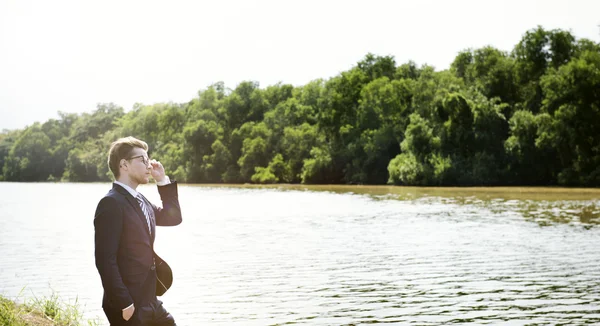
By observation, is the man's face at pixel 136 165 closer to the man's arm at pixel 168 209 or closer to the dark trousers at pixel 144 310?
the man's arm at pixel 168 209

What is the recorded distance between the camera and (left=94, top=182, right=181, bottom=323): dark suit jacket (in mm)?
5297

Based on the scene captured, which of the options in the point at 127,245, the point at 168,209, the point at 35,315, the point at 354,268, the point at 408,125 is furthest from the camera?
the point at 408,125

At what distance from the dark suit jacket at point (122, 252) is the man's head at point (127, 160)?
0.47 ft

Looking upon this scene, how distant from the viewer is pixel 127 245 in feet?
17.9

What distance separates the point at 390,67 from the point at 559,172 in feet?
130

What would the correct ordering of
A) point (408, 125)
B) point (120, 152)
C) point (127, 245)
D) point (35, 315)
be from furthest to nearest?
point (408, 125) → point (35, 315) → point (120, 152) → point (127, 245)

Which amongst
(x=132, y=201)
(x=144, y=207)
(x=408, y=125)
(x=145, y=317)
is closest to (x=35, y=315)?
(x=145, y=317)

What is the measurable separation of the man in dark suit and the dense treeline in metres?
66.7

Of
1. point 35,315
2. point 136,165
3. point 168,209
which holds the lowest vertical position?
point 35,315

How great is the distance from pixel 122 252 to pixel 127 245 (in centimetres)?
6

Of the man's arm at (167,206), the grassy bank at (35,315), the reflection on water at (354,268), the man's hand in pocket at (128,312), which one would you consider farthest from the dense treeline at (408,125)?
the man's hand in pocket at (128,312)

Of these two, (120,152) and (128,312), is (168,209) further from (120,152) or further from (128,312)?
(128,312)

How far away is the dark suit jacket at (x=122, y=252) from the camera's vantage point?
5297 millimetres

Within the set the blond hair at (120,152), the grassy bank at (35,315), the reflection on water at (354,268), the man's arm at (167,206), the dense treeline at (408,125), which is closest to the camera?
the blond hair at (120,152)
